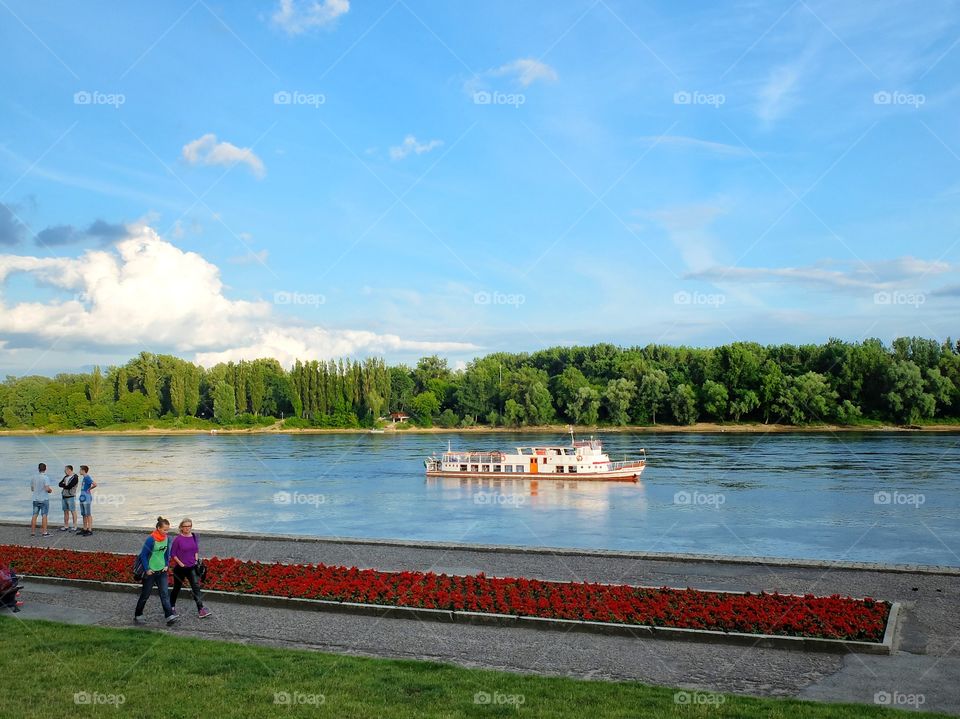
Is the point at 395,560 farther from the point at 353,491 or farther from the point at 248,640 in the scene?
the point at 353,491

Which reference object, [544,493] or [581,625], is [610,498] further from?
[581,625]

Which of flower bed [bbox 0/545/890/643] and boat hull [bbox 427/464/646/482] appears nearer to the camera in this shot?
flower bed [bbox 0/545/890/643]

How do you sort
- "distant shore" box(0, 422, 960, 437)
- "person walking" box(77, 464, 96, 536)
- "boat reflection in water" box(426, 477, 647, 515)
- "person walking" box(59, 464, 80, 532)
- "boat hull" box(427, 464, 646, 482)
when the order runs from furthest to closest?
"distant shore" box(0, 422, 960, 437), "boat hull" box(427, 464, 646, 482), "boat reflection in water" box(426, 477, 647, 515), "person walking" box(59, 464, 80, 532), "person walking" box(77, 464, 96, 536)

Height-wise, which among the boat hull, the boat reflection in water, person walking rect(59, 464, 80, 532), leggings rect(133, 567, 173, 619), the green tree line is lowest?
the boat reflection in water

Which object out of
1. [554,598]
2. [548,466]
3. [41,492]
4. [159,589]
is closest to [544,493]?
[548,466]

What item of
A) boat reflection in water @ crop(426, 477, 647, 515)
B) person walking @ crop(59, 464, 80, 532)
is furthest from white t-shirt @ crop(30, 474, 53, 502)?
boat reflection in water @ crop(426, 477, 647, 515)

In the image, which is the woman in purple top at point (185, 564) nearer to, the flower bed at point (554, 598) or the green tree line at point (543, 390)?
the flower bed at point (554, 598)

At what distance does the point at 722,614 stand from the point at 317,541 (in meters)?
14.2

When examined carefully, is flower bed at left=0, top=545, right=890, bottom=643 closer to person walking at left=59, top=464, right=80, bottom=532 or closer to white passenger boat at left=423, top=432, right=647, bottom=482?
person walking at left=59, top=464, right=80, bottom=532

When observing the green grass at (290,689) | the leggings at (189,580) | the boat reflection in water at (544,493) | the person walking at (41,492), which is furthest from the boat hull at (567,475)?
the green grass at (290,689)

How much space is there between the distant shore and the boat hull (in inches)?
2200

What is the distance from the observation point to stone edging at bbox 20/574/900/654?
550 inches

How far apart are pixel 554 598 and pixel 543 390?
124m

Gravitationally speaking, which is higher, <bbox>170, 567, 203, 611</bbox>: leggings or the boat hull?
<bbox>170, 567, 203, 611</bbox>: leggings
